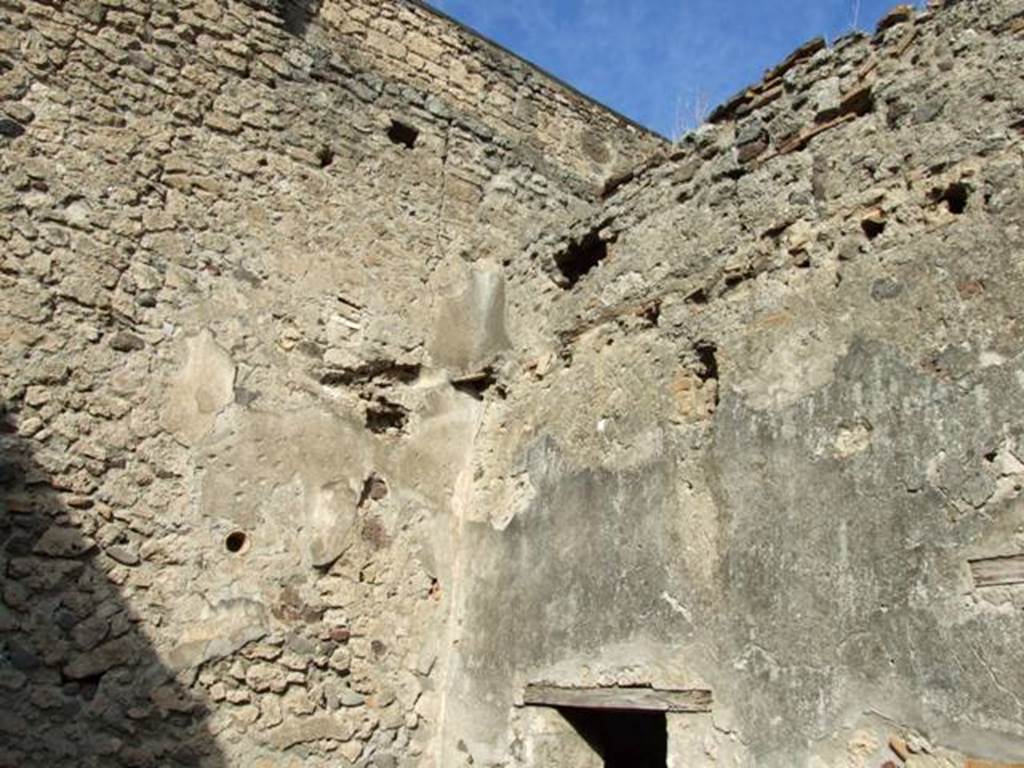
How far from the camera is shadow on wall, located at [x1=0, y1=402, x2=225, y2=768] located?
132 inches

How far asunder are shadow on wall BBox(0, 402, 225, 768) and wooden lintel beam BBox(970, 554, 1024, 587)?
275cm

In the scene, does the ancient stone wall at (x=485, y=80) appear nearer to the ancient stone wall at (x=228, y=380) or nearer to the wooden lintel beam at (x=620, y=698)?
the ancient stone wall at (x=228, y=380)

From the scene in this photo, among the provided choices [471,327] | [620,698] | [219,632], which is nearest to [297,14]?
[471,327]

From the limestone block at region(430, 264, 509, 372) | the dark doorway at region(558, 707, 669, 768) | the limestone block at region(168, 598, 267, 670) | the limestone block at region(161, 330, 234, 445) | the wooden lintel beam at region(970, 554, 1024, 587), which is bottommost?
the dark doorway at region(558, 707, 669, 768)

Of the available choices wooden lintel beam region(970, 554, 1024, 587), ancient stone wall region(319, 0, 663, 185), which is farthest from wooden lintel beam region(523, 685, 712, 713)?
ancient stone wall region(319, 0, 663, 185)

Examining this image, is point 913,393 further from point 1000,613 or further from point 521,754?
point 521,754

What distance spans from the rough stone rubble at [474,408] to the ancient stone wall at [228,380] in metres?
0.02

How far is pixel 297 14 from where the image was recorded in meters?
4.97

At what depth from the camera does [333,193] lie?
15.4 feet

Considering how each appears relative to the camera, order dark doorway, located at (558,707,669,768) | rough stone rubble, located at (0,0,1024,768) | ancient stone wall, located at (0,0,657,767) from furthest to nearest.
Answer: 1. dark doorway, located at (558,707,669,768)
2. ancient stone wall, located at (0,0,657,767)
3. rough stone rubble, located at (0,0,1024,768)

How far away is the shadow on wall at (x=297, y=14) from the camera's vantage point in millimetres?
4883

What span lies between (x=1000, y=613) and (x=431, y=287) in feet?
10.3

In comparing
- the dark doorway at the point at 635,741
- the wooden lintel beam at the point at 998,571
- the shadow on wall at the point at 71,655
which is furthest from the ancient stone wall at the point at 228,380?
the wooden lintel beam at the point at 998,571

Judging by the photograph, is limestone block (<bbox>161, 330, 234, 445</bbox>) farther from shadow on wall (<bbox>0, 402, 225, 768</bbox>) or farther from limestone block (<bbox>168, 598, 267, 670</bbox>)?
limestone block (<bbox>168, 598, 267, 670</bbox>)
